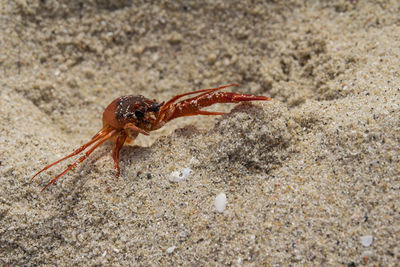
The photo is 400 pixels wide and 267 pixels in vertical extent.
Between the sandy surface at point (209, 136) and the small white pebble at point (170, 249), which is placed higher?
the sandy surface at point (209, 136)

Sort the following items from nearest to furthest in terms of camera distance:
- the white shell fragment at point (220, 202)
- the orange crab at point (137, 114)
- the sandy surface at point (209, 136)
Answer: the sandy surface at point (209, 136), the white shell fragment at point (220, 202), the orange crab at point (137, 114)

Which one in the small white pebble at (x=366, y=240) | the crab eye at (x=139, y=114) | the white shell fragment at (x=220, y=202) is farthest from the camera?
the crab eye at (x=139, y=114)

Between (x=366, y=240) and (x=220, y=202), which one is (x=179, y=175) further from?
(x=366, y=240)

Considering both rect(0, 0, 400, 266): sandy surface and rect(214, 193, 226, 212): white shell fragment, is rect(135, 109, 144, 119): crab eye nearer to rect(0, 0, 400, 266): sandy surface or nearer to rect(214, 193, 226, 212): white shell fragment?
rect(0, 0, 400, 266): sandy surface

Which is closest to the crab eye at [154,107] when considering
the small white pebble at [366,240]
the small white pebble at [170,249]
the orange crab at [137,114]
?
the orange crab at [137,114]

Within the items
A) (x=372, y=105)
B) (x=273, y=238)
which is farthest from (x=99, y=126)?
(x=372, y=105)

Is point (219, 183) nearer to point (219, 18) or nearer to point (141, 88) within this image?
Answer: point (141, 88)

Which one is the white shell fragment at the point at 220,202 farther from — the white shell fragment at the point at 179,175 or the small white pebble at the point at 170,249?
the small white pebble at the point at 170,249

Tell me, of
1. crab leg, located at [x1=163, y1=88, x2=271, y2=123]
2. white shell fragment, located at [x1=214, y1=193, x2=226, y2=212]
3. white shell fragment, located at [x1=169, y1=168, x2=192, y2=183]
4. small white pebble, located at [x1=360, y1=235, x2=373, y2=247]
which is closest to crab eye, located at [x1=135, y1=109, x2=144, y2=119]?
crab leg, located at [x1=163, y1=88, x2=271, y2=123]
